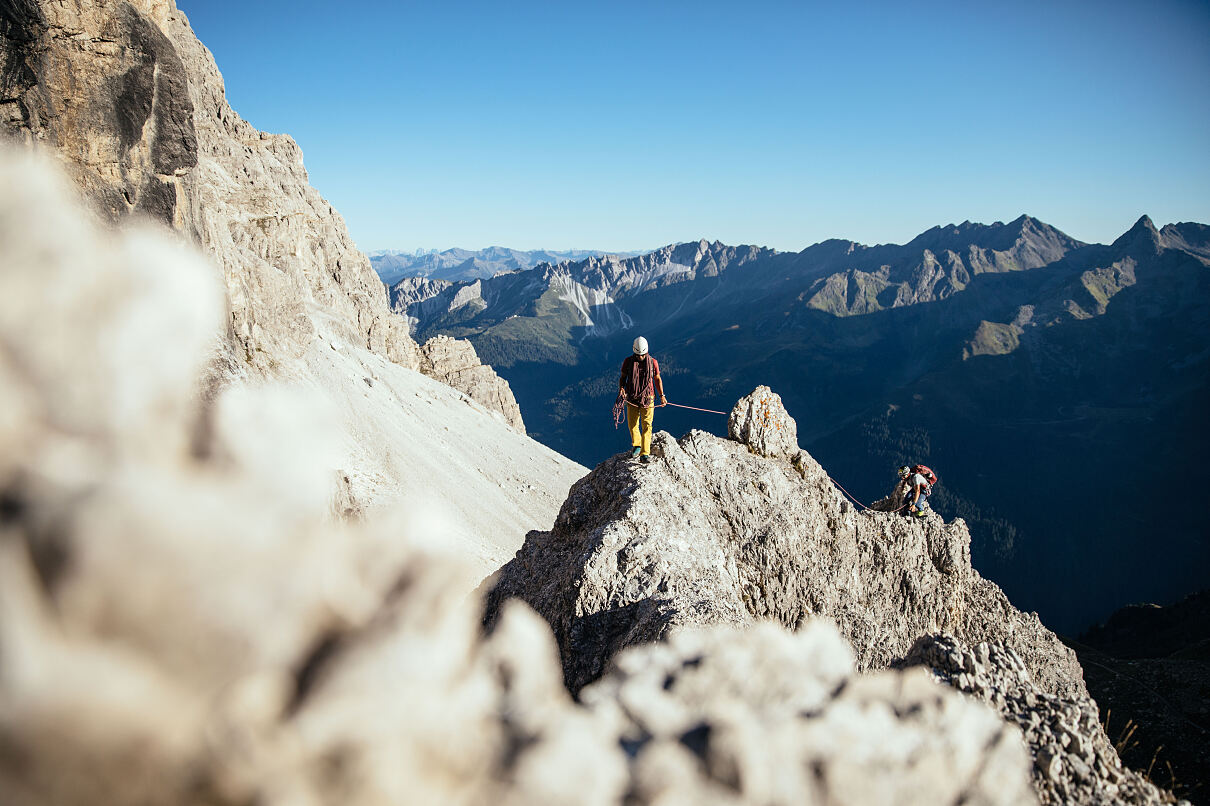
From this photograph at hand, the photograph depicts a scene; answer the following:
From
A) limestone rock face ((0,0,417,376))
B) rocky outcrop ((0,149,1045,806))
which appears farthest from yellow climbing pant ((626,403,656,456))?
rocky outcrop ((0,149,1045,806))

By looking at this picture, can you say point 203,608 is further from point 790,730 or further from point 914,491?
point 914,491

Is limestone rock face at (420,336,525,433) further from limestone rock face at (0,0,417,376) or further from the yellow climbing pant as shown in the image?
the yellow climbing pant

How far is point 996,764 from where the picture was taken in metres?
3.98

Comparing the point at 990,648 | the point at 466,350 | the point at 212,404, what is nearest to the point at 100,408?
the point at 212,404

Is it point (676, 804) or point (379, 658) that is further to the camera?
point (676, 804)

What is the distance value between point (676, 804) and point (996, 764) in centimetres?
275

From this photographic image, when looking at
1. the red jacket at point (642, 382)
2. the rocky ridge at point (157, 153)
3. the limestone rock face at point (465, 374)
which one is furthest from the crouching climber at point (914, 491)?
the limestone rock face at point (465, 374)

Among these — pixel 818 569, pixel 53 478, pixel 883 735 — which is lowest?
pixel 818 569

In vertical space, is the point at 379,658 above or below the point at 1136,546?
above

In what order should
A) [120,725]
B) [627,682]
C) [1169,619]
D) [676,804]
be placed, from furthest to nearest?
[1169,619] < [627,682] < [676,804] < [120,725]

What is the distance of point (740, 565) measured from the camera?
11.7m

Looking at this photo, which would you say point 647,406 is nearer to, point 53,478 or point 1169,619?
point 53,478

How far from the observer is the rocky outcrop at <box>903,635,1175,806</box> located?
4883 mm

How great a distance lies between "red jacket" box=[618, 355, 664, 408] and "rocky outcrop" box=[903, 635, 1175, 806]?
7000 mm
